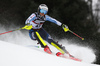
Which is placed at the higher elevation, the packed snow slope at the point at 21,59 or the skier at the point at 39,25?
the skier at the point at 39,25

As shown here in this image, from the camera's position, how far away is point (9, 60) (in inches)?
95.9

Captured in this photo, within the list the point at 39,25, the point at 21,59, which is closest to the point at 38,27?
the point at 39,25

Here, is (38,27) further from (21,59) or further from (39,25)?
(21,59)

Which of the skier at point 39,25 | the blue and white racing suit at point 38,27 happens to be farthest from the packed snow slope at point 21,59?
the blue and white racing suit at point 38,27

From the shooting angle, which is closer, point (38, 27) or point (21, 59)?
point (21, 59)

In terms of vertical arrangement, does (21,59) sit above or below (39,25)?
below

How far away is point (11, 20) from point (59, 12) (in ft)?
14.0

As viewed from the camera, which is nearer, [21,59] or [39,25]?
[21,59]

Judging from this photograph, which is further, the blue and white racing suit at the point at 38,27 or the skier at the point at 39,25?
the blue and white racing suit at the point at 38,27

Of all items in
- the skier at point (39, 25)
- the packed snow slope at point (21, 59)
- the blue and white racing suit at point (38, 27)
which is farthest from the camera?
the blue and white racing suit at point (38, 27)

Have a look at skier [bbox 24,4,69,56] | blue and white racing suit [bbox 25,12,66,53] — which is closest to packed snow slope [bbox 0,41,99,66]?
skier [bbox 24,4,69,56]

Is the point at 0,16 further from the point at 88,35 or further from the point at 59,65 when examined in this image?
the point at 59,65

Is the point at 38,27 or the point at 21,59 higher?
the point at 38,27

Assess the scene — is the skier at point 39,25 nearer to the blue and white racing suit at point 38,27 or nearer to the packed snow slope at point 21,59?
the blue and white racing suit at point 38,27
